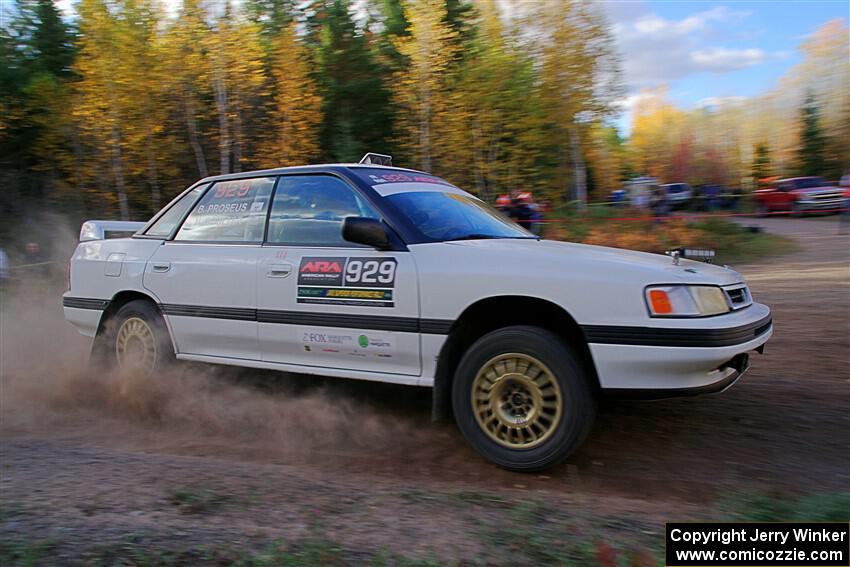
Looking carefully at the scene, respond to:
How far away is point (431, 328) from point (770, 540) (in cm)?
203

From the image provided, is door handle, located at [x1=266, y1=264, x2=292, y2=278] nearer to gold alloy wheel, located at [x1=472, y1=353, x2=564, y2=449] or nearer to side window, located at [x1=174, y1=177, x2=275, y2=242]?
side window, located at [x1=174, y1=177, x2=275, y2=242]

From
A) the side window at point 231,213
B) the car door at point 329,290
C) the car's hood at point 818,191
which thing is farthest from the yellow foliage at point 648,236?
the car's hood at point 818,191

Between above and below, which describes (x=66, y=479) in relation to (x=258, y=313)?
below

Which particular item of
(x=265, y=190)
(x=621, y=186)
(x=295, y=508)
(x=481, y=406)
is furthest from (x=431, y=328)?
(x=621, y=186)

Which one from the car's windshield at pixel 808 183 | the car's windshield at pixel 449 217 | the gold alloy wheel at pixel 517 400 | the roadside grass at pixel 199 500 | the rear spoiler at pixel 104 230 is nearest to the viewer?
the roadside grass at pixel 199 500

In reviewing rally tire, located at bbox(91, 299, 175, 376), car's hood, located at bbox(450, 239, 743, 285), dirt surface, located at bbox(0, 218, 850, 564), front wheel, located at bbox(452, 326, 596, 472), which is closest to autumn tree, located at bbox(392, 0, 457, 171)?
dirt surface, located at bbox(0, 218, 850, 564)

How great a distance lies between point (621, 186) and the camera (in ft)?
104

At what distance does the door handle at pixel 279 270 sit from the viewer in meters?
4.61

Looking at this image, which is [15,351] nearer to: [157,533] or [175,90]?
[157,533]

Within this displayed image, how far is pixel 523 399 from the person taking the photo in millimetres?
3809

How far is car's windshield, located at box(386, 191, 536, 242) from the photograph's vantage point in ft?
14.3

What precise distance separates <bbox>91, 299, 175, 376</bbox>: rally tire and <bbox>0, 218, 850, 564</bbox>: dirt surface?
0.46 ft

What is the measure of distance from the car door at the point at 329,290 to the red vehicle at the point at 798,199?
2552cm

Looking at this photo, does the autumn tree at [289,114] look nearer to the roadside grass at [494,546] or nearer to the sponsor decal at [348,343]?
the sponsor decal at [348,343]
